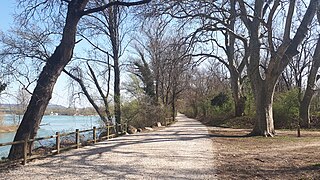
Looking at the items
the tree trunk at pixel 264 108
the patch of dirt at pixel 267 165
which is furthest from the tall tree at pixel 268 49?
the patch of dirt at pixel 267 165

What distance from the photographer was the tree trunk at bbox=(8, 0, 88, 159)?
10828 mm

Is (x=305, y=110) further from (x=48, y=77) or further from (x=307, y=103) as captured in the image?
(x=48, y=77)

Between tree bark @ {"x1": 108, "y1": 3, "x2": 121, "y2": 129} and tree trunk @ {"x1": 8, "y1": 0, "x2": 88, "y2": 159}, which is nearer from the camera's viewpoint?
tree trunk @ {"x1": 8, "y1": 0, "x2": 88, "y2": 159}

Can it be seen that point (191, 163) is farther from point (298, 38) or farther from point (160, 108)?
point (160, 108)

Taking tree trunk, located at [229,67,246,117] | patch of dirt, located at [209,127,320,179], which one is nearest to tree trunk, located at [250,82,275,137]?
patch of dirt, located at [209,127,320,179]

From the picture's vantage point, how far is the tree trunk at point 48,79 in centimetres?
1083

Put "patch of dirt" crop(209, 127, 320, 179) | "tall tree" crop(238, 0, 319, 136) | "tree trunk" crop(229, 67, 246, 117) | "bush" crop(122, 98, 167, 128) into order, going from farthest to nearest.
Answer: "tree trunk" crop(229, 67, 246, 117)
"bush" crop(122, 98, 167, 128)
"tall tree" crop(238, 0, 319, 136)
"patch of dirt" crop(209, 127, 320, 179)

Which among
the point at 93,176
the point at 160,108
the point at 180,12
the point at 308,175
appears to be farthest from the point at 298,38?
the point at 160,108

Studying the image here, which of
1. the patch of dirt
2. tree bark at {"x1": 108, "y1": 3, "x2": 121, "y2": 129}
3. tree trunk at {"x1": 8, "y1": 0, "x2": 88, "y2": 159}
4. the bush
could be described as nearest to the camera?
the patch of dirt

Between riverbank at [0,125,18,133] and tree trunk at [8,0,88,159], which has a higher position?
tree trunk at [8,0,88,159]

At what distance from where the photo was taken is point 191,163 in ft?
32.1

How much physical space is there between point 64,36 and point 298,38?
1137 cm

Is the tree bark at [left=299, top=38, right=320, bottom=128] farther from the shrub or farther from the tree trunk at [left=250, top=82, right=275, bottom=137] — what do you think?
the tree trunk at [left=250, top=82, right=275, bottom=137]

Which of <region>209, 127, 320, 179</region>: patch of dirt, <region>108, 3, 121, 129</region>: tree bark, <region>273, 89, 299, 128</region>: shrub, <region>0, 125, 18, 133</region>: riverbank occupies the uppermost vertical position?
<region>108, 3, 121, 129</region>: tree bark
